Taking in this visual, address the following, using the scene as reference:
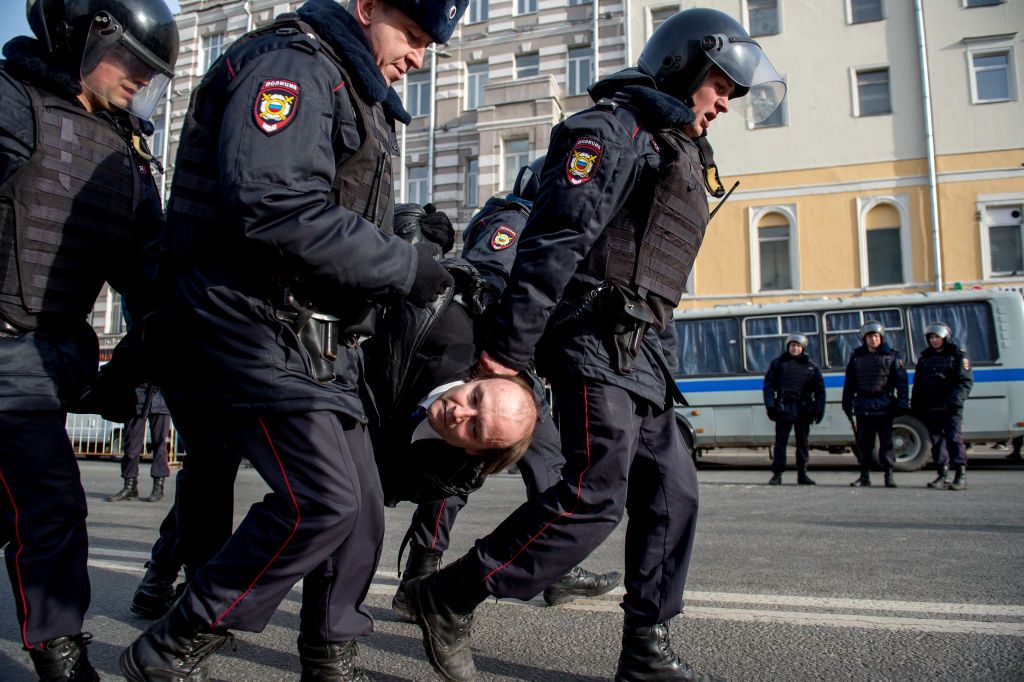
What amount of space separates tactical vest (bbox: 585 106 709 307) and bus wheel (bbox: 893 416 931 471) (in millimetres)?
11172

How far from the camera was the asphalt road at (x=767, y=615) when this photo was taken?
248 cm

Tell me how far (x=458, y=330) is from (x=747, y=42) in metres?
1.54

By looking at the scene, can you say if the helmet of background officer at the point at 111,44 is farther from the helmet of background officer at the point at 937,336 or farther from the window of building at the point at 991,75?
the window of building at the point at 991,75

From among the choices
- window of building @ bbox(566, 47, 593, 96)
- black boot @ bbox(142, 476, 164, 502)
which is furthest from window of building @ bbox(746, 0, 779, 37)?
black boot @ bbox(142, 476, 164, 502)

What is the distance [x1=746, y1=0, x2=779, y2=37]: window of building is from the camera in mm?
22625

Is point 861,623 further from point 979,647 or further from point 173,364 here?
point 173,364

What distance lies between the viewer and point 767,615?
3.01m

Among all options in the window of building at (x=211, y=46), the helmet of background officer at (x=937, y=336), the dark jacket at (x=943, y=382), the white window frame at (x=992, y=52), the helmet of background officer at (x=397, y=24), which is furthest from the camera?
the window of building at (x=211, y=46)

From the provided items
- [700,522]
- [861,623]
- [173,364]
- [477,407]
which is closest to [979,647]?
[861,623]

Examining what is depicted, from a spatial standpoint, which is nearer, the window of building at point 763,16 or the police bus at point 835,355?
the police bus at point 835,355

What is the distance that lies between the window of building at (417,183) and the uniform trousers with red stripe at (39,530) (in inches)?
959

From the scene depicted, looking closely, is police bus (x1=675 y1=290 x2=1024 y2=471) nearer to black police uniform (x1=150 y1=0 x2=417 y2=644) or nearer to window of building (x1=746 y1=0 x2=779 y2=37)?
window of building (x1=746 y1=0 x2=779 y2=37)

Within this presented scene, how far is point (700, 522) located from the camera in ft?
19.2

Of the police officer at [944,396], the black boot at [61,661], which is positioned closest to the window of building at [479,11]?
the police officer at [944,396]
